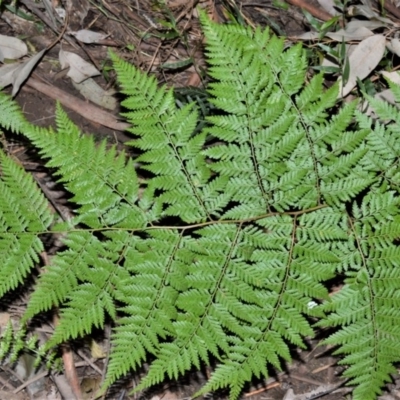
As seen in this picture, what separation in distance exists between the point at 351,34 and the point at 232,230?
5.96 feet

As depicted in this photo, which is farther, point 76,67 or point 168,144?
point 76,67

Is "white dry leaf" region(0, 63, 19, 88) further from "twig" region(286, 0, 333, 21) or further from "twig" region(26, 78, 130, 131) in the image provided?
"twig" region(286, 0, 333, 21)

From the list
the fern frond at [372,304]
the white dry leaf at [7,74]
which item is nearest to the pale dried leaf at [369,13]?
the fern frond at [372,304]

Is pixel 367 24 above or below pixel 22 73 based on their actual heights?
above

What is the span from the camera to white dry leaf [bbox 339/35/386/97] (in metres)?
4.45

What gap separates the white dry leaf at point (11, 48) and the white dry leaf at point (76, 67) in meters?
0.27

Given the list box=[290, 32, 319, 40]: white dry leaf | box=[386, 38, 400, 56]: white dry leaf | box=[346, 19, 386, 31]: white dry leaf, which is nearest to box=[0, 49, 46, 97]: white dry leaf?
box=[290, 32, 319, 40]: white dry leaf

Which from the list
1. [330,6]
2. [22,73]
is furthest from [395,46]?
[22,73]

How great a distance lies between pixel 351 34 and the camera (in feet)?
14.8

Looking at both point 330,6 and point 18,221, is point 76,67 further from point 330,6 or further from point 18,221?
point 330,6

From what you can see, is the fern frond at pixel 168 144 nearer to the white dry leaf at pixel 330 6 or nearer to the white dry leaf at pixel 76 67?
the white dry leaf at pixel 76 67

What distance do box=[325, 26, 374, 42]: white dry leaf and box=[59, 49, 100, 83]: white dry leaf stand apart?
1687 millimetres

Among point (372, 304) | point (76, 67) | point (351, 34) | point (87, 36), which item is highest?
point (351, 34)

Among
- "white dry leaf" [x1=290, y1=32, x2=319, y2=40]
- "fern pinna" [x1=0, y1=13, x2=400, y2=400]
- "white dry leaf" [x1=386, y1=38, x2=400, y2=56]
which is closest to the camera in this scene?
"fern pinna" [x1=0, y1=13, x2=400, y2=400]
